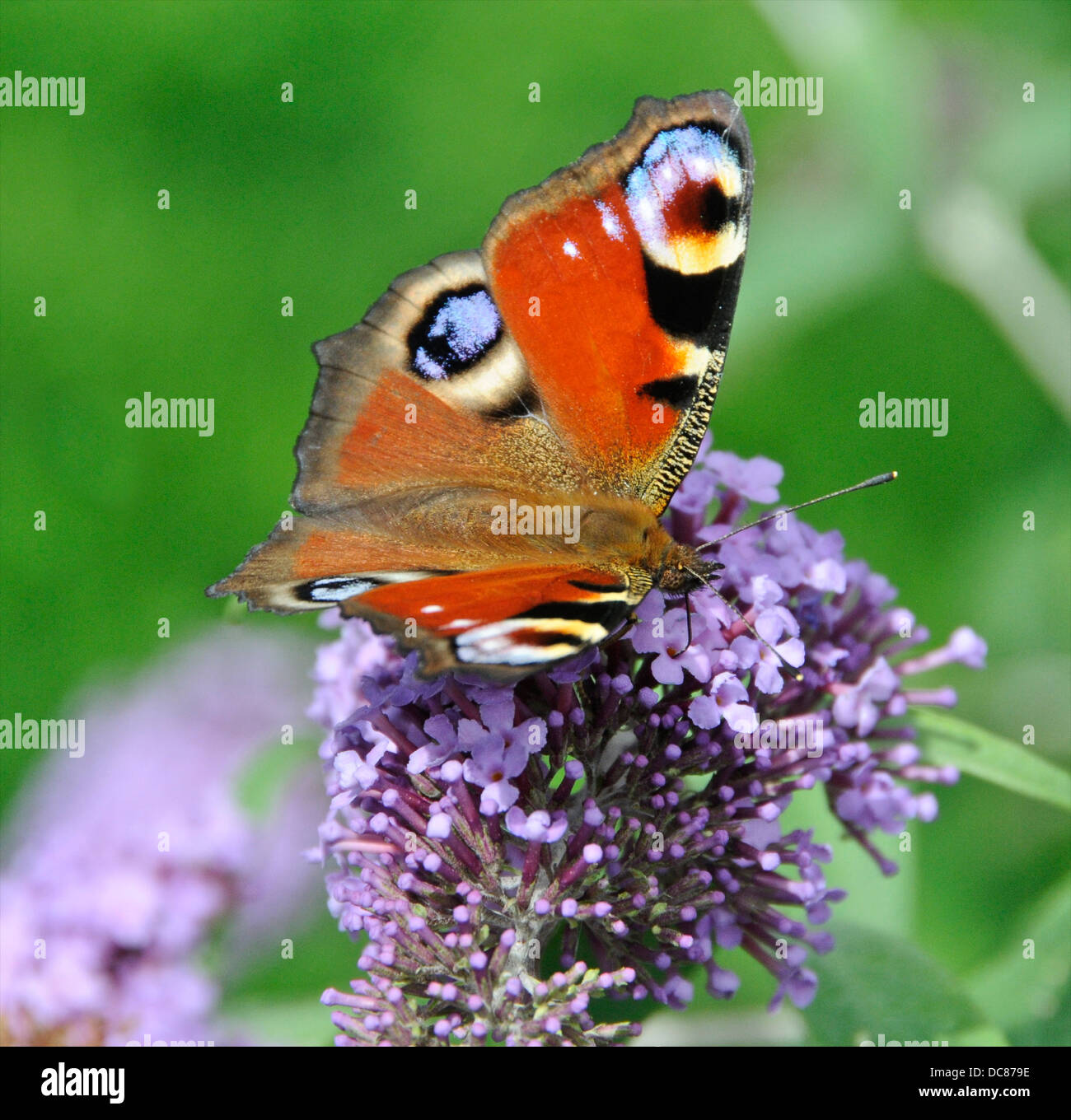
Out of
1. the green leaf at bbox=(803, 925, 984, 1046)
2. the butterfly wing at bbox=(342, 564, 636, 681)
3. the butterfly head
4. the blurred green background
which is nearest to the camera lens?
the butterfly wing at bbox=(342, 564, 636, 681)

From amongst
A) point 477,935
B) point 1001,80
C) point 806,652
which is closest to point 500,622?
point 477,935

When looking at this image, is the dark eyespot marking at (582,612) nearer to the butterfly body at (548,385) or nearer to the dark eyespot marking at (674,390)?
the butterfly body at (548,385)

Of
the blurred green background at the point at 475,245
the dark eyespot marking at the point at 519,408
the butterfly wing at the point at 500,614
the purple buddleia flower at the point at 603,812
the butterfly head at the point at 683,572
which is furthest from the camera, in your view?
the blurred green background at the point at 475,245

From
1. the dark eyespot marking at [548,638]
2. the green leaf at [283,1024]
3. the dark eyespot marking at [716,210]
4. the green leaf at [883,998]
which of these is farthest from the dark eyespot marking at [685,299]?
the green leaf at [283,1024]

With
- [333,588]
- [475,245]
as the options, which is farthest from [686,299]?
[475,245]

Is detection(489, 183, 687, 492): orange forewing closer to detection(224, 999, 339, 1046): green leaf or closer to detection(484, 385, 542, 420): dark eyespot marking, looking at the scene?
detection(484, 385, 542, 420): dark eyespot marking

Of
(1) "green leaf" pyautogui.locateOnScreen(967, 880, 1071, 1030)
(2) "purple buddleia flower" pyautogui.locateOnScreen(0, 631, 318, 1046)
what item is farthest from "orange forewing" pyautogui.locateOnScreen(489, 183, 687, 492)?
(1) "green leaf" pyautogui.locateOnScreen(967, 880, 1071, 1030)

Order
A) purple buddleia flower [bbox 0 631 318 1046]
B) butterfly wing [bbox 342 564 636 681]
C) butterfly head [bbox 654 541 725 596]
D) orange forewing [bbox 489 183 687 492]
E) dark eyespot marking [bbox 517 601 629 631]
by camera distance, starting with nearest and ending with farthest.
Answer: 1. butterfly wing [bbox 342 564 636 681]
2. dark eyespot marking [bbox 517 601 629 631]
3. butterfly head [bbox 654 541 725 596]
4. orange forewing [bbox 489 183 687 492]
5. purple buddleia flower [bbox 0 631 318 1046]
